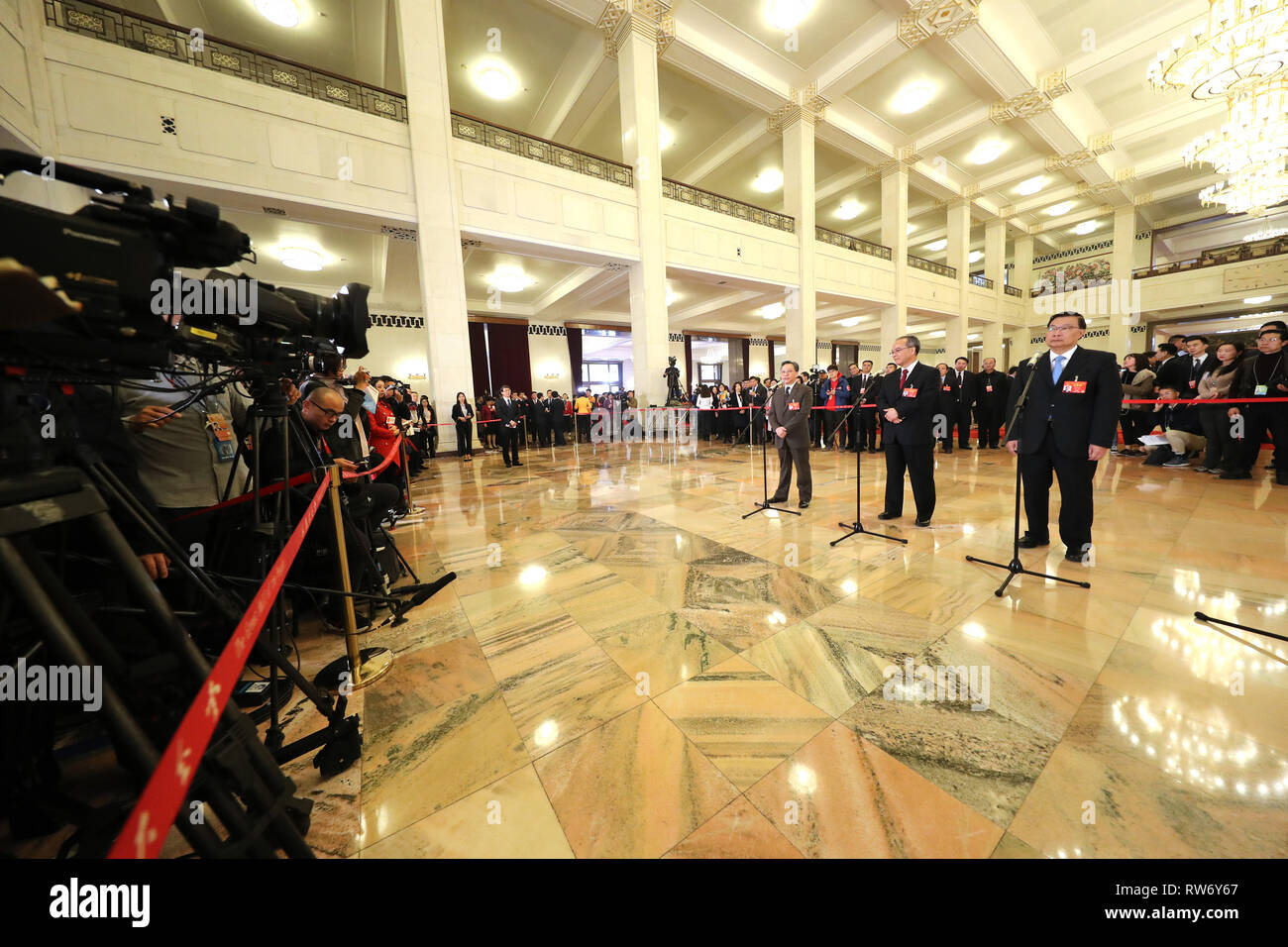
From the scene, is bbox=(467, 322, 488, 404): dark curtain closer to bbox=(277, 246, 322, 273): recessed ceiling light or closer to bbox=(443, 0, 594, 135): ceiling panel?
bbox=(277, 246, 322, 273): recessed ceiling light

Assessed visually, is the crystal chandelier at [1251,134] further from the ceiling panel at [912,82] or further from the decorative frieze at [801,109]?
the decorative frieze at [801,109]

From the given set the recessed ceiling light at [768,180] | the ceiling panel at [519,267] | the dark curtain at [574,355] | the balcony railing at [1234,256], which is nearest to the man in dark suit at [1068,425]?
the ceiling panel at [519,267]

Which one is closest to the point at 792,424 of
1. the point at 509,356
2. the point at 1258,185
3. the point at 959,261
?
the point at 1258,185

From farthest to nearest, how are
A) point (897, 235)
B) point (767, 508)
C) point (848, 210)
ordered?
point (848, 210) → point (897, 235) → point (767, 508)

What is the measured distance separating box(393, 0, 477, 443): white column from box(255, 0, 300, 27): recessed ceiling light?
86.4 inches

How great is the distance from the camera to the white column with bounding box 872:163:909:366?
14242mm

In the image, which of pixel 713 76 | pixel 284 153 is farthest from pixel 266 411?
pixel 713 76

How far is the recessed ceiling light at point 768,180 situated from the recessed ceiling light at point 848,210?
10.6 ft

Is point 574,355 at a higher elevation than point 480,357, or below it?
higher

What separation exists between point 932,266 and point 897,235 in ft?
8.81

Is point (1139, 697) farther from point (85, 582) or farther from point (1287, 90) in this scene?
point (1287, 90)

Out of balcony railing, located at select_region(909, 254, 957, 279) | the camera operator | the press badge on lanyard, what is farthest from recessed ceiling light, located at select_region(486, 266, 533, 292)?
balcony railing, located at select_region(909, 254, 957, 279)

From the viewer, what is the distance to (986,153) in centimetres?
1407

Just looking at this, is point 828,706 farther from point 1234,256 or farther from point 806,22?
point 1234,256
